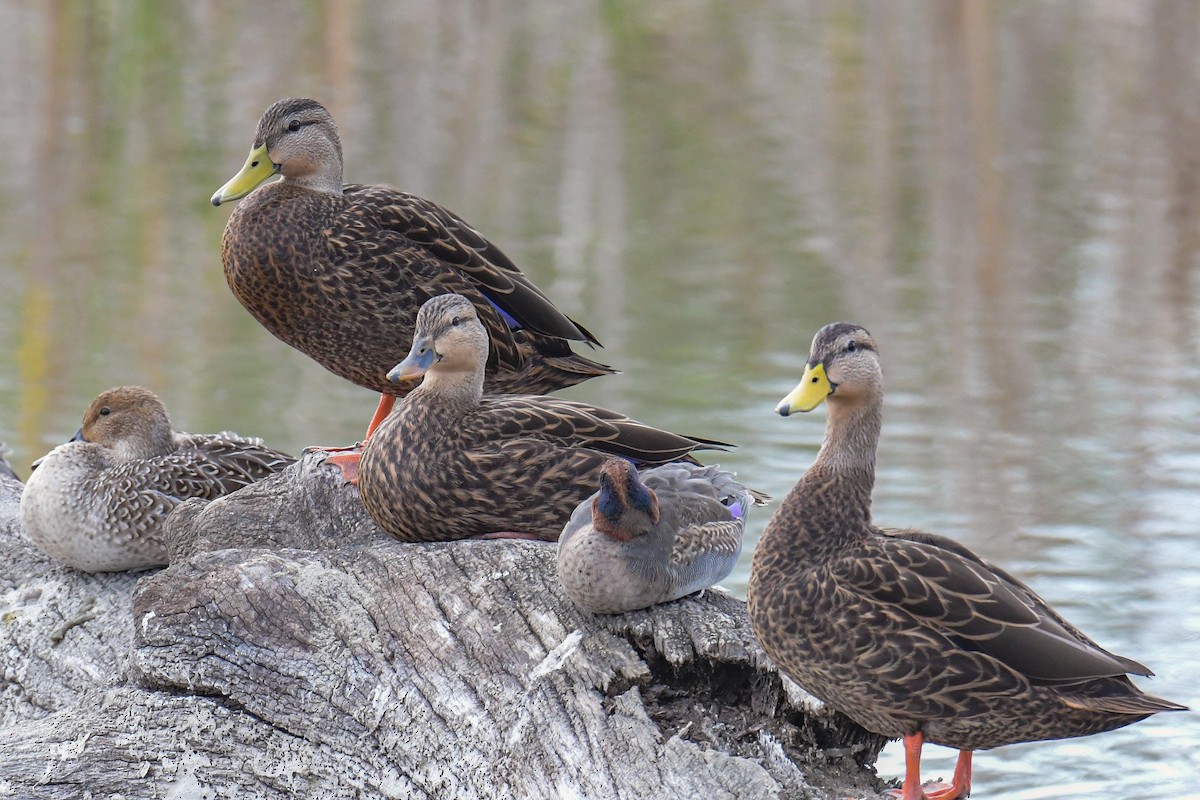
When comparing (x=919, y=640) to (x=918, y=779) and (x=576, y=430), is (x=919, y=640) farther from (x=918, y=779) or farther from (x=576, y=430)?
(x=576, y=430)

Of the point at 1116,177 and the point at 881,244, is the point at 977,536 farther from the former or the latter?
the point at 1116,177

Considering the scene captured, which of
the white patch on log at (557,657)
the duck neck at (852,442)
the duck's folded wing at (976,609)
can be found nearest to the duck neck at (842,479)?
the duck neck at (852,442)

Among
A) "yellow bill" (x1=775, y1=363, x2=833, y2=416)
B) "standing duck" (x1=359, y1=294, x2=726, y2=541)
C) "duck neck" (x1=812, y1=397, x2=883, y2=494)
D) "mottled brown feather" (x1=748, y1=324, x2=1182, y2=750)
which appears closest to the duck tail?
"mottled brown feather" (x1=748, y1=324, x2=1182, y2=750)

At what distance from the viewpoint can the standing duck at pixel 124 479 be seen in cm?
468

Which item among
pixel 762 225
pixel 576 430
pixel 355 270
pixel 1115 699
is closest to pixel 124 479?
pixel 355 270

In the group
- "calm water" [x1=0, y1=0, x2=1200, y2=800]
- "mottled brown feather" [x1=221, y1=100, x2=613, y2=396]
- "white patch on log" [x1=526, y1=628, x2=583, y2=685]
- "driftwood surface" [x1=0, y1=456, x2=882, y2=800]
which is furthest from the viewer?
"calm water" [x1=0, y1=0, x2=1200, y2=800]

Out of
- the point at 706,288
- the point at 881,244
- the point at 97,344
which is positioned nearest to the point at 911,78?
the point at 881,244

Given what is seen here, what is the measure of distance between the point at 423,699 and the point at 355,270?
5.22 ft

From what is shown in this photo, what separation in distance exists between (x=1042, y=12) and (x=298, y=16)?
752cm

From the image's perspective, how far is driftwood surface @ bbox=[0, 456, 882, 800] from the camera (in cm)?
366

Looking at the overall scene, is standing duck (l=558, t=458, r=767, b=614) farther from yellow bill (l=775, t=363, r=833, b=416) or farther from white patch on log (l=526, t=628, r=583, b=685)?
yellow bill (l=775, t=363, r=833, b=416)

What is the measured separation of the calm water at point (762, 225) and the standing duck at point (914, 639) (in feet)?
7.49

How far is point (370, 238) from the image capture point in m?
4.99

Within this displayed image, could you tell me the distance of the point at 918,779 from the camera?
3766 millimetres
